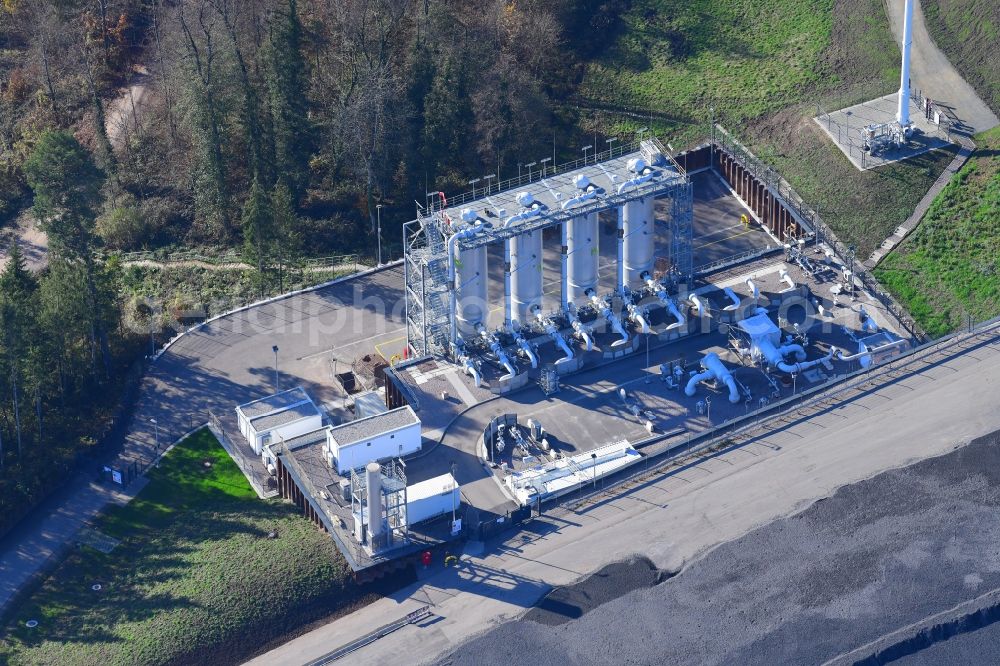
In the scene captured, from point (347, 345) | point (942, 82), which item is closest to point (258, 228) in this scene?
point (347, 345)

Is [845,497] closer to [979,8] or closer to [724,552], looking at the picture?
[724,552]

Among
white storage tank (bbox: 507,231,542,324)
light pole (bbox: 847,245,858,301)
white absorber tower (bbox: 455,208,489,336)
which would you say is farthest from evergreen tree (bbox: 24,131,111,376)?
light pole (bbox: 847,245,858,301)

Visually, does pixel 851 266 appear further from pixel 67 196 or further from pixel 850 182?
pixel 67 196

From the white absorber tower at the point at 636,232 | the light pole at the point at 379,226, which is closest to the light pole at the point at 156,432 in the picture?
the light pole at the point at 379,226

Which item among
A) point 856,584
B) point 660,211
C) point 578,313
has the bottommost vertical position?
point 856,584

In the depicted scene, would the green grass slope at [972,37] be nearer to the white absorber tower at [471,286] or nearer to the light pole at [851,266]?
the light pole at [851,266]

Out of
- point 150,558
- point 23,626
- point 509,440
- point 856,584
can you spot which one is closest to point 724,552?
point 856,584

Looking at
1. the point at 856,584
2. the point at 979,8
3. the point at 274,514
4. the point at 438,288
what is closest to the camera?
the point at 856,584
